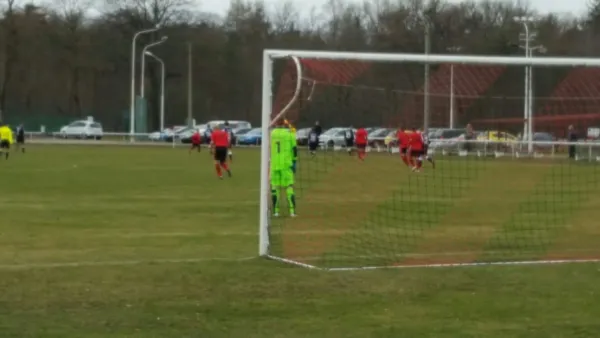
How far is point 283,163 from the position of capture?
17.9 m

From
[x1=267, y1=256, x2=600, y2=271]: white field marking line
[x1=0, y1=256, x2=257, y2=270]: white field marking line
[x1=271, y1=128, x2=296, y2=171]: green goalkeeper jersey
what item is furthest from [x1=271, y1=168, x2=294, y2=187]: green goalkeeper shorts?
[x1=267, y1=256, x2=600, y2=271]: white field marking line

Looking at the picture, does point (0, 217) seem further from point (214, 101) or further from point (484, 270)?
point (214, 101)

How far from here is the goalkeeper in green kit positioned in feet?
58.5

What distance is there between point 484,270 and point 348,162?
21.0m

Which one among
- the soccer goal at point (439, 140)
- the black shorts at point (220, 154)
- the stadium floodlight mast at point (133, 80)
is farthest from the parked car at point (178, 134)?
the soccer goal at point (439, 140)

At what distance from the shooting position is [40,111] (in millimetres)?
90250

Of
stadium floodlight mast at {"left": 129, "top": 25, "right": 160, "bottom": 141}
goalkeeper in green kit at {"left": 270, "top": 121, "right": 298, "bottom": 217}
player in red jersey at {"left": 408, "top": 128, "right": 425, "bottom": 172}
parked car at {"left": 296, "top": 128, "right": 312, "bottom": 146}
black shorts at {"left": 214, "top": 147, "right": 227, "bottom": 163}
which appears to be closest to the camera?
goalkeeper in green kit at {"left": 270, "top": 121, "right": 298, "bottom": 217}

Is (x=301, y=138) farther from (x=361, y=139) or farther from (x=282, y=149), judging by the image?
(x=282, y=149)

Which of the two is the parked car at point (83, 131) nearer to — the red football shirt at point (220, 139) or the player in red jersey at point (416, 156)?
the red football shirt at point (220, 139)

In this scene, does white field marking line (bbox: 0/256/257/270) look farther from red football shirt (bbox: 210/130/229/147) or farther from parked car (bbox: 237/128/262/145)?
parked car (bbox: 237/128/262/145)

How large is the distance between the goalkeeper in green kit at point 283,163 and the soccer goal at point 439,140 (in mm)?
173

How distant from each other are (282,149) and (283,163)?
288 mm

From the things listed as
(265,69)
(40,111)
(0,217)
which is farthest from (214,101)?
(265,69)

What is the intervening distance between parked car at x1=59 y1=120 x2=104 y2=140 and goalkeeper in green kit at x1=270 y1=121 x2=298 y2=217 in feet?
200
